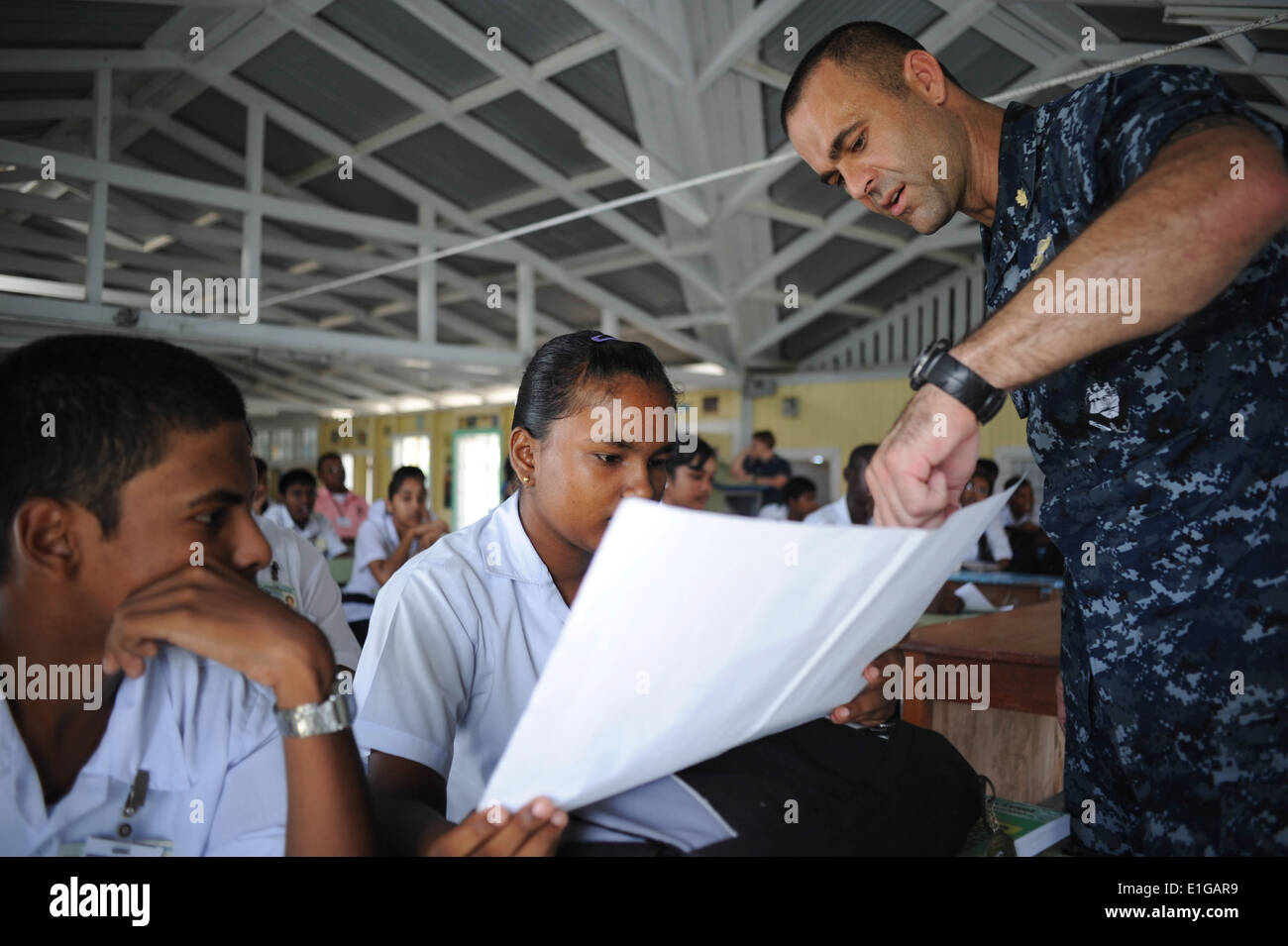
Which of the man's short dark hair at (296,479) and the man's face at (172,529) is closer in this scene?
the man's face at (172,529)

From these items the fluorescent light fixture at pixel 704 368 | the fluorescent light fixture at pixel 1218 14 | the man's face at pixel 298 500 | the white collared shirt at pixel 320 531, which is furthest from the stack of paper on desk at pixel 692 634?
the fluorescent light fixture at pixel 704 368

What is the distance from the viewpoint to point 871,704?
1.05 meters

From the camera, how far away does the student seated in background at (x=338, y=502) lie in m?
8.04

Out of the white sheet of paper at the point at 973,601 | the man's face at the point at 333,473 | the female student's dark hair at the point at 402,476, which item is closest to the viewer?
the white sheet of paper at the point at 973,601

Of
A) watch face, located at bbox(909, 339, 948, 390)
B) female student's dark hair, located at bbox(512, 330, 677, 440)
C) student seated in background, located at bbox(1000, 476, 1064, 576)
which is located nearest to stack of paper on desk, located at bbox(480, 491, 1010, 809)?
watch face, located at bbox(909, 339, 948, 390)

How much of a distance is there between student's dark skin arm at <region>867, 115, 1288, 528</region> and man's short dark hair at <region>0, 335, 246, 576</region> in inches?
26.6

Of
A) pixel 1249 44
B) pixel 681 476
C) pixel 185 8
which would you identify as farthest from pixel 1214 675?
pixel 185 8

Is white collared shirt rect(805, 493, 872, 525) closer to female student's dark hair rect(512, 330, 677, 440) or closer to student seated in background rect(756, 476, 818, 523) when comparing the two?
student seated in background rect(756, 476, 818, 523)

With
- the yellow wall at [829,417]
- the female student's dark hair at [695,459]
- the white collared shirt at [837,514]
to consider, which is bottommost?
the white collared shirt at [837,514]

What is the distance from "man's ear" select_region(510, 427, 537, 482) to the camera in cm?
144

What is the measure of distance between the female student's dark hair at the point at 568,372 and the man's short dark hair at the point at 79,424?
625 mm

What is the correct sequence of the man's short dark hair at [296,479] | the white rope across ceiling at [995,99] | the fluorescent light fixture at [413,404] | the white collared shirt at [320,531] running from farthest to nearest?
the fluorescent light fixture at [413,404] < the man's short dark hair at [296,479] < the white collared shirt at [320,531] < the white rope across ceiling at [995,99]

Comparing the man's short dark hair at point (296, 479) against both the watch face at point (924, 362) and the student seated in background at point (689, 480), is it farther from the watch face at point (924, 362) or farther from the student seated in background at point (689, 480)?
the watch face at point (924, 362)
